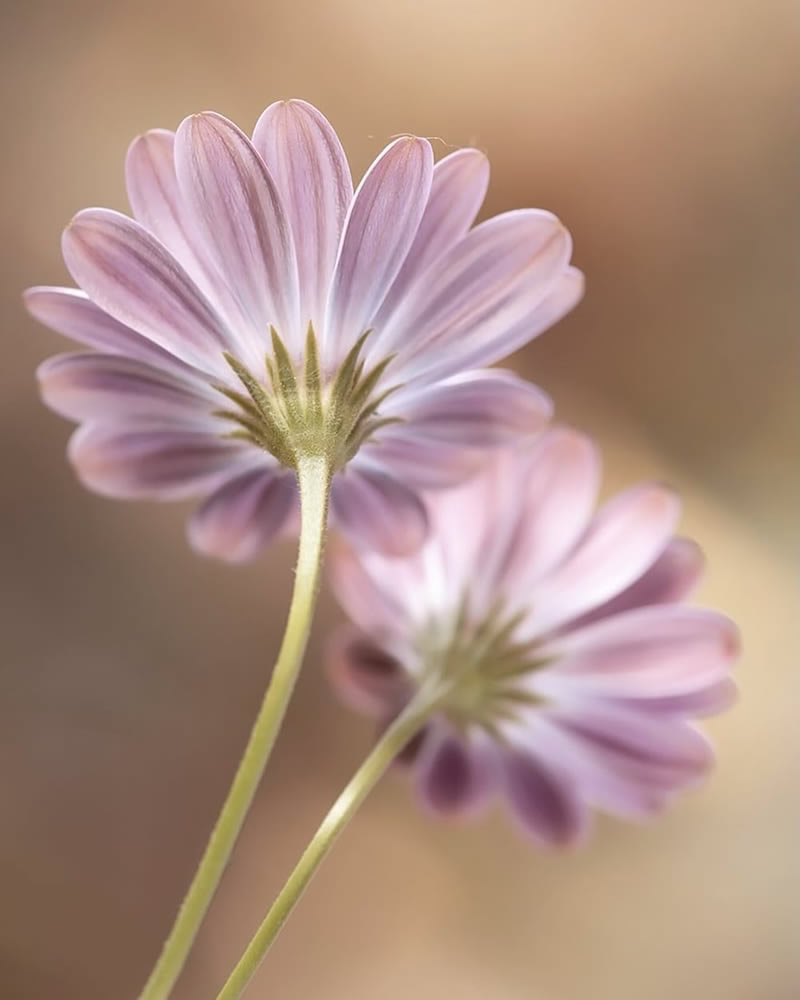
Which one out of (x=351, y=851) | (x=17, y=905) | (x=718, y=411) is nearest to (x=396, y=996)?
(x=351, y=851)

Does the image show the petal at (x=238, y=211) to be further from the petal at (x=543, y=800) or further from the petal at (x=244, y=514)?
the petal at (x=543, y=800)

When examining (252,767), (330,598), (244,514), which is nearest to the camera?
(252,767)

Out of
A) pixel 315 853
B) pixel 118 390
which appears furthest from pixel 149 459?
pixel 315 853

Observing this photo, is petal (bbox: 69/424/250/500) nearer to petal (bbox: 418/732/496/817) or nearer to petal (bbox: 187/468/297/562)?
petal (bbox: 187/468/297/562)

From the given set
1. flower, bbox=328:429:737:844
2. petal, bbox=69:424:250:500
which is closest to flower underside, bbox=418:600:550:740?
flower, bbox=328:429:737:844

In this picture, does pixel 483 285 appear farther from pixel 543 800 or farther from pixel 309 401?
pixel 543 800

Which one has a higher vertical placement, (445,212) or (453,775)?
(445,212)

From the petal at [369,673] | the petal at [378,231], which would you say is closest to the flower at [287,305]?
the petal at [378,231]
